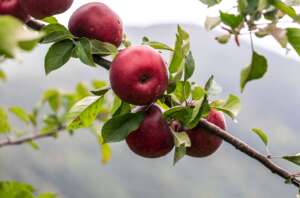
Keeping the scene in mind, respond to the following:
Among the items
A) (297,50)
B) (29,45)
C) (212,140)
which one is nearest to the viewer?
(29,45)

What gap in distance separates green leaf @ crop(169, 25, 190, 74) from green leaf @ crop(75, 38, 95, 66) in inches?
8.0

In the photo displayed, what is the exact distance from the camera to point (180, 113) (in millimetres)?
1413

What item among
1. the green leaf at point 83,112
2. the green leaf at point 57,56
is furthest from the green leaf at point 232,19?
the green leaf at point 83,112

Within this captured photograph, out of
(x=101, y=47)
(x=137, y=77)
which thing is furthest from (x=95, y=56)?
(x=137, y=77)

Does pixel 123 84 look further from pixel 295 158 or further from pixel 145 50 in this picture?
pixel 295 158

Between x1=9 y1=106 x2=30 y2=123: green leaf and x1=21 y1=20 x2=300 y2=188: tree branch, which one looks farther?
x1=9 y1=106 x2=30 y2=123: green leaf

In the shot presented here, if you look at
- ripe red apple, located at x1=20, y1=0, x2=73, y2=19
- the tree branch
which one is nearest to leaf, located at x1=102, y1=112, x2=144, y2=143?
the tree branch

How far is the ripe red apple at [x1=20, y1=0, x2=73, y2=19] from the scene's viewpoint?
137 cm

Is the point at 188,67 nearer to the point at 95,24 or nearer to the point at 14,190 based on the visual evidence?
the point at 95,24

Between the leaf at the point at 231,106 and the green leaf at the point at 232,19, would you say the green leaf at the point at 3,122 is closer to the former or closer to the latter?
the leaf at the point at 231,106

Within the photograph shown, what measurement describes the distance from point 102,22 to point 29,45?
83cm

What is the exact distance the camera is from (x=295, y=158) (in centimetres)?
161

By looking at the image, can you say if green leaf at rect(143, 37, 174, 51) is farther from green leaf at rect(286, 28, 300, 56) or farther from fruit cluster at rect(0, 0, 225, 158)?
green leaf at rect(286, 28, 300, 56)

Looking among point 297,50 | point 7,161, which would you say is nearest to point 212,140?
point 297,50
